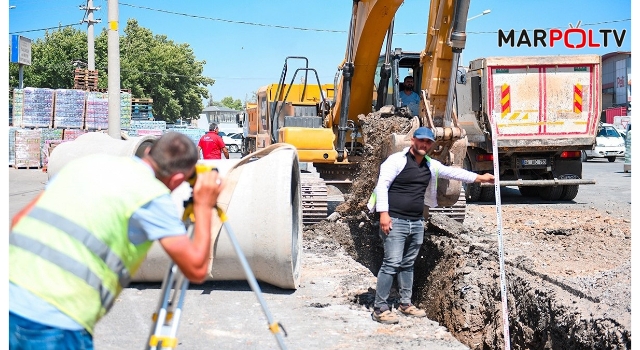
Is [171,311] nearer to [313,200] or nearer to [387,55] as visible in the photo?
[313,200]

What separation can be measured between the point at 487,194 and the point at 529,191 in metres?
1.39

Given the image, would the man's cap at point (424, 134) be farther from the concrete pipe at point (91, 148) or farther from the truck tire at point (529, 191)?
the truck tire at point (529, 191)

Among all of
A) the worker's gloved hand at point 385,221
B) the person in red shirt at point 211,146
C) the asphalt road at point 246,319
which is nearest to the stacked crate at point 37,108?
the person in red shirt at point 211,146

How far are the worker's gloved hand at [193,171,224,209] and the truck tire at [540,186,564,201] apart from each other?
13833mm

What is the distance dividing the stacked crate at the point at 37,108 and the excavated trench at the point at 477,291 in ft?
59.8

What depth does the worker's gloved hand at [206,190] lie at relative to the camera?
2.96m

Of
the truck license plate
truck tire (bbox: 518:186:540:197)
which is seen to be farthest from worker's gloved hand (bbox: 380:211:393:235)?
truck tire (bbox: 518:186:540:197)

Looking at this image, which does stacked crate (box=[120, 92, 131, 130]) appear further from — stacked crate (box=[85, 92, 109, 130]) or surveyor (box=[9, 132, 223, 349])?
surveyor (box=[9, 132, 223, 349])

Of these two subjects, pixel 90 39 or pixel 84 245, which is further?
pixel 90 39

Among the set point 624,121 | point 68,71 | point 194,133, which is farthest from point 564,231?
point 68,71

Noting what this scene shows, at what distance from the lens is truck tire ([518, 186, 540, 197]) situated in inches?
651

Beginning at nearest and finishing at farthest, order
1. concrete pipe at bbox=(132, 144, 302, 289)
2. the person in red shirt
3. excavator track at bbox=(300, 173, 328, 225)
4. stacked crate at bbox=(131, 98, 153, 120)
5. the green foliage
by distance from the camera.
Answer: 1. concrete pipe at bbox=(132, 144, 302, 289)
2. excavator track at bbox=(300, 173, 328, 225)
3. the person in red shirt
4. stacked crate at bbox=(131, 98, 153, 120)
5. the green foliage

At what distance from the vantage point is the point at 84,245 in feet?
8.88

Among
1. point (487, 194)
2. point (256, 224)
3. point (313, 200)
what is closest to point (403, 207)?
point (256, 224)
